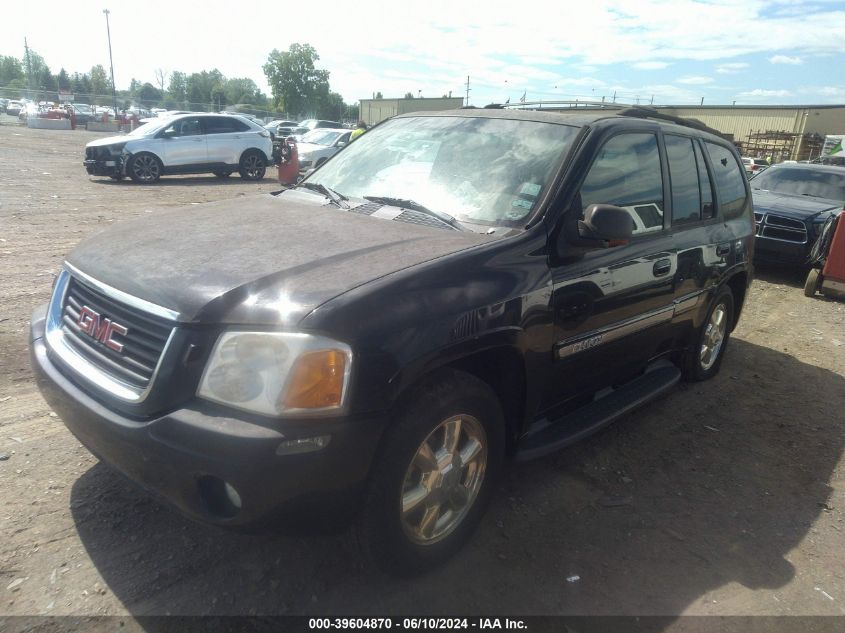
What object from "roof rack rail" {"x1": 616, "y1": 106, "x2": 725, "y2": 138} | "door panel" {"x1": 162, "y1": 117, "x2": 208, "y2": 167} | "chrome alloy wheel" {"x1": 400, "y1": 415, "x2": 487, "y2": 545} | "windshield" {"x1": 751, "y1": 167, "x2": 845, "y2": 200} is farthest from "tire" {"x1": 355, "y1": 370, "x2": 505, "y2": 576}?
"door panel" {"x1": 162, "y1": 117, "x2": 208, "y2": 167}

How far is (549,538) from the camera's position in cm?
294

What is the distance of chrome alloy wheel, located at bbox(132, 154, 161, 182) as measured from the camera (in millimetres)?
15122

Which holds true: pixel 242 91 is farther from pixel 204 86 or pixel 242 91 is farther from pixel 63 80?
pixel 63 80

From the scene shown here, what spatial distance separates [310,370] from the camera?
205cm

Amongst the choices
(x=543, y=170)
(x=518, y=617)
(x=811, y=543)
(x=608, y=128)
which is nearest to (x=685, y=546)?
(x=811, y=543)

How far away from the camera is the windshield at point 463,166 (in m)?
3.10

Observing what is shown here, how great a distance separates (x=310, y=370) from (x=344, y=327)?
18cm

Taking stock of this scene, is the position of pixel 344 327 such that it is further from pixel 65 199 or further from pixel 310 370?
pixel 65 199

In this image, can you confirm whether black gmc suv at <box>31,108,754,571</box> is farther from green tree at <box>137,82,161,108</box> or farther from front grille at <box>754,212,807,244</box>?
green tree at <box>137,82,161,108</box>

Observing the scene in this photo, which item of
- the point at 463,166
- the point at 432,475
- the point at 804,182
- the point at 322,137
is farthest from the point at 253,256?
the point at 322,137

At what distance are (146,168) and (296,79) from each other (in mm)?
84521

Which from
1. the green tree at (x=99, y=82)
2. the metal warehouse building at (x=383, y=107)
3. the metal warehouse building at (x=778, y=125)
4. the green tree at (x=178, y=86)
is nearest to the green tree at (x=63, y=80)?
the green tree at (x=99, y=82)

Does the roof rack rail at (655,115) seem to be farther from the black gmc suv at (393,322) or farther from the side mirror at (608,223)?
the side mirror at (608,223)

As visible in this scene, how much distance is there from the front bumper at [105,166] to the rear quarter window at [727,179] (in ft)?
45.9
